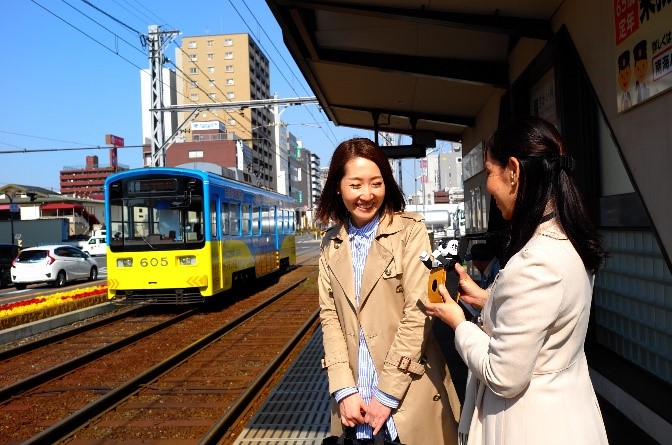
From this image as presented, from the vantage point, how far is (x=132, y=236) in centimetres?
1350

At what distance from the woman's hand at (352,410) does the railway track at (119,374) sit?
12.1 feet

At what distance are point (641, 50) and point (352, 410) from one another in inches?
119

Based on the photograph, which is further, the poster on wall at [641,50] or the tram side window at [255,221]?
the tram side window at [255,221]

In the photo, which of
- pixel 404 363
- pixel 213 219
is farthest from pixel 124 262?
pixel 404 363

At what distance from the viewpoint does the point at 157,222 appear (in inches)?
528

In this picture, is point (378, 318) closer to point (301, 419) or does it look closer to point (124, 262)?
point (301, 419)

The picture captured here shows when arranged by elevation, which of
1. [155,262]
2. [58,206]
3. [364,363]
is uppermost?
[58,206]

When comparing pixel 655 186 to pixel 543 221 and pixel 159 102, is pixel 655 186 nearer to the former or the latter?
pixel 543 221

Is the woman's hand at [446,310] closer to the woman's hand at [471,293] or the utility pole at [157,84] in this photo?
the woman's hand at [471,293]

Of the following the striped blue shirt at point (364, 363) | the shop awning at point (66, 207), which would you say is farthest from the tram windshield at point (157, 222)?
the shop awning at point (66, 207)

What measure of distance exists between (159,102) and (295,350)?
1335 centimetres

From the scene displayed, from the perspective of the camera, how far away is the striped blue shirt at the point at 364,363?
2391 mm

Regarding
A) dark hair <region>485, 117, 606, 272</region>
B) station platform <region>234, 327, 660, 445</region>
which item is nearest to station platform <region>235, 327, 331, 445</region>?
station platform <region>234, 327, 660, 445</region>

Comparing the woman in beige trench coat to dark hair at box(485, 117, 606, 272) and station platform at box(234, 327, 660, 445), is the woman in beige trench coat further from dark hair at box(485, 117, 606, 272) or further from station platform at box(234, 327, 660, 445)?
station platform at box(234, 327, 660, 445)
